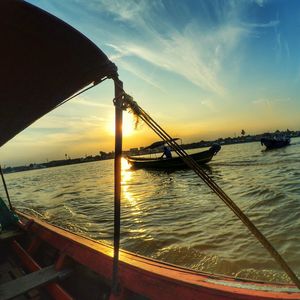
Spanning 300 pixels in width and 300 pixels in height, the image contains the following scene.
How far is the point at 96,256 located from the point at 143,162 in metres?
31.2

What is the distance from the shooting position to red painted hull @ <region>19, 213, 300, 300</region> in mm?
2668

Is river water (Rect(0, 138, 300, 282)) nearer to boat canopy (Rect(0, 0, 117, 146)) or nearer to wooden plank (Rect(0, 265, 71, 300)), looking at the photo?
wooden plank (Rect(0, 265, 71, 300))

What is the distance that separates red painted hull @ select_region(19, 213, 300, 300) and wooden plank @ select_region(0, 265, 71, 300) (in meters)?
0.35

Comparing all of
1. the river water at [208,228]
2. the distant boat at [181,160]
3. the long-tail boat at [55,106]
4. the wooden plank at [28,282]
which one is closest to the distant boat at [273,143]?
the distant boat at [181,160]

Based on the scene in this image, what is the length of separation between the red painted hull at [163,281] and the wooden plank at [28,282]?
1.14 ft

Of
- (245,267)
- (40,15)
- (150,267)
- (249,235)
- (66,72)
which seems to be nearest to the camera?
(40,15)

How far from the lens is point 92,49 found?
93.2 inches

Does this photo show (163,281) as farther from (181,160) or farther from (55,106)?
(181,160)

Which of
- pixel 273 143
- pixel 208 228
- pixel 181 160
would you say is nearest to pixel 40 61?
pixel 208 228

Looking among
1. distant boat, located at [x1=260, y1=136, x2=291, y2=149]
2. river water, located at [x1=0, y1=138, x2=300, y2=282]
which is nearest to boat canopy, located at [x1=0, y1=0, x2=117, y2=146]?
river water, located at [x1=0, y1=138, x2=300, y2=282]

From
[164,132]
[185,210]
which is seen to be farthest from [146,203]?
[164,132]

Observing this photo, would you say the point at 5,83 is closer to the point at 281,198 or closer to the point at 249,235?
the point at 249,235

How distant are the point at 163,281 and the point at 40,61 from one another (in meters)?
2.65

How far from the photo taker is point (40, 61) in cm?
248
